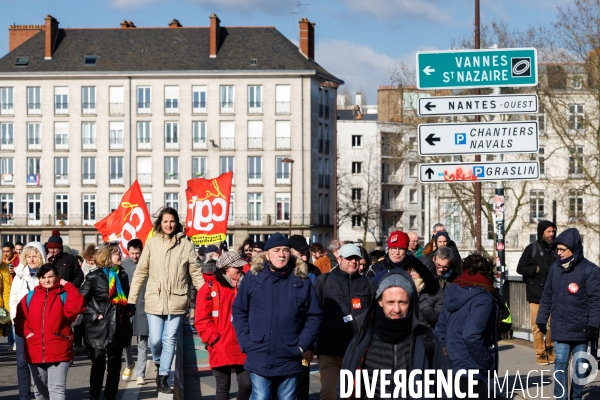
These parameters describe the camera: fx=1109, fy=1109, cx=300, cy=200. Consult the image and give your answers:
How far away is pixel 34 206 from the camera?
8294cm

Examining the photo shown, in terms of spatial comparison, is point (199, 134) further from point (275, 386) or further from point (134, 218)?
point (275, 386)

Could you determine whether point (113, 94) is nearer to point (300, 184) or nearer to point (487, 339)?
point (300, 184)

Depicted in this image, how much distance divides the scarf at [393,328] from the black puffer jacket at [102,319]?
6.19m

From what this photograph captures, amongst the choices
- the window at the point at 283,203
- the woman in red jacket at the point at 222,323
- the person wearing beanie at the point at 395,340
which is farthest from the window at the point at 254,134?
the person wearing beanie at the point at 395,340

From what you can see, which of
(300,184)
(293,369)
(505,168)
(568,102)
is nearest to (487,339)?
(293,369)

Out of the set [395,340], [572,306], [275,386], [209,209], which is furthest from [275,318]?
[209,209]

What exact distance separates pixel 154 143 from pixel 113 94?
4773 mm

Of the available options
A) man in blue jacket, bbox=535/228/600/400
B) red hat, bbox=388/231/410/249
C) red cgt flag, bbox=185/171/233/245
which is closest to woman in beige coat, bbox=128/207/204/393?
red hat, bbox=388/231/410/249

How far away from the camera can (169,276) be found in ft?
38.7

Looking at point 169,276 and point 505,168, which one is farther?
point 505,168

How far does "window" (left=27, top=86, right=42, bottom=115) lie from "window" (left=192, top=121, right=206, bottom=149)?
11.6 meters

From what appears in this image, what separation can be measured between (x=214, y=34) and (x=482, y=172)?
70506 millimetres

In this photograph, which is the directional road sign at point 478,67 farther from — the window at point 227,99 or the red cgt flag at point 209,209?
the window at point 227,99

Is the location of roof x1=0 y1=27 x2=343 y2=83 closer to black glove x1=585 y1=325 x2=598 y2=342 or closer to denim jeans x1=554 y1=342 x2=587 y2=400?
denim jeans x1=554 y1=342 x2=587 y2=400
